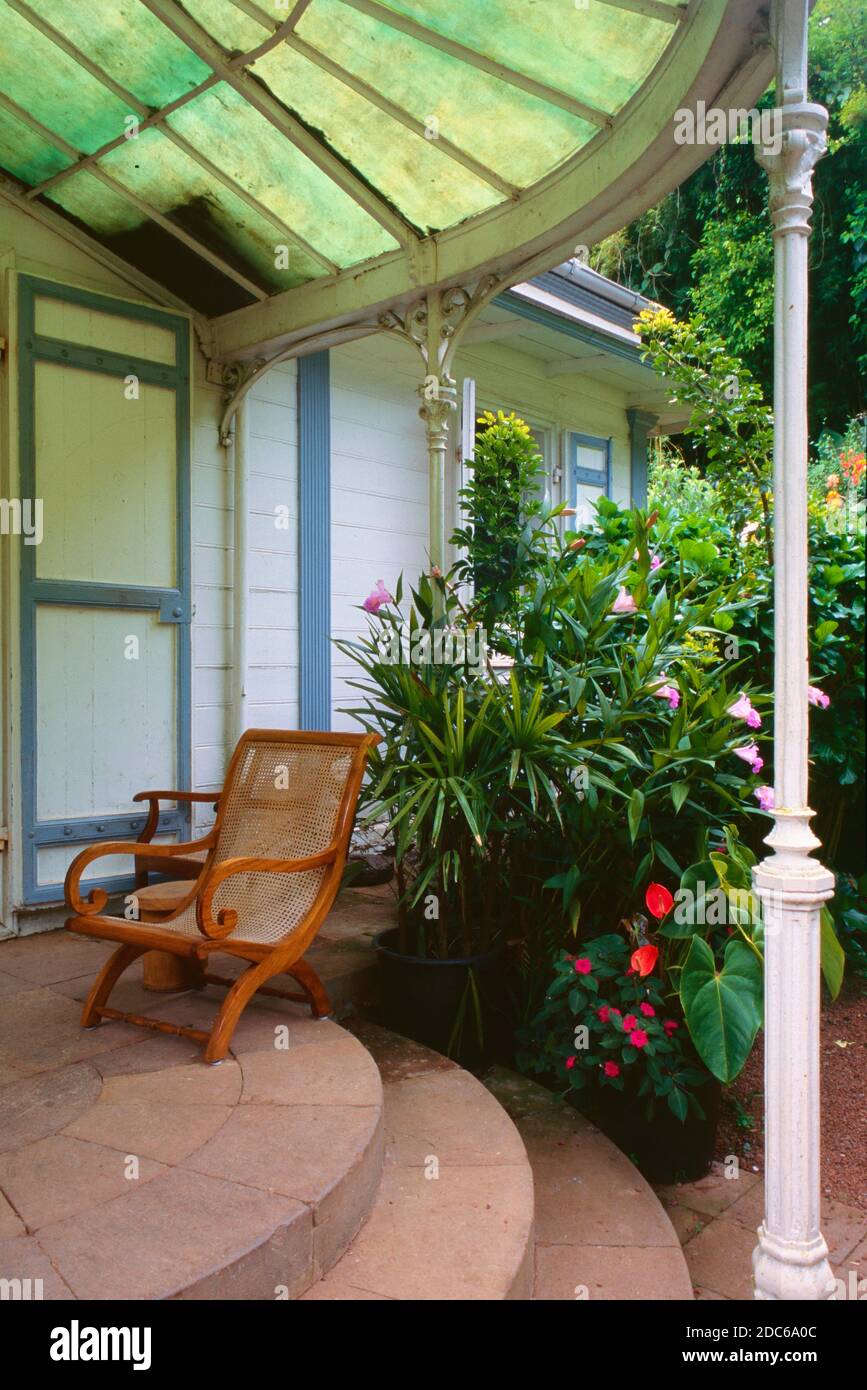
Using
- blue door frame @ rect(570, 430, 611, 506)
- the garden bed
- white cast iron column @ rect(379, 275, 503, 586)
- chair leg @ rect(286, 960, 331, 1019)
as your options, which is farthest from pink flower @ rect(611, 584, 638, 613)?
blue door frame @ rect(570, 430, 611, 506)

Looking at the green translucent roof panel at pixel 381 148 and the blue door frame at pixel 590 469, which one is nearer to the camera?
the green translucent roof panel at pixel 381 148

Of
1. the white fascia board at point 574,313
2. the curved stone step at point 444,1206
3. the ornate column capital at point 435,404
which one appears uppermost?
the white fascia board at point 574,313

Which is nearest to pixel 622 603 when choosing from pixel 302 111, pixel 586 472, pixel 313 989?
pixel 313 989

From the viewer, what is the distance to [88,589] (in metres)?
4.11

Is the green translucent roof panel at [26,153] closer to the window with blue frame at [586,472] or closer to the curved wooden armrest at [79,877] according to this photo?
the curved wooden armrest at [79,877]

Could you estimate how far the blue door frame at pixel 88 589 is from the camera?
3932 millimetres

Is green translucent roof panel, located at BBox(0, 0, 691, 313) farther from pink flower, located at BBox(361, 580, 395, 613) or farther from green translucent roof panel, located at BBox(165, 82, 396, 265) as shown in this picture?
pink flower, located at BBox(361, 580, 395, 613)

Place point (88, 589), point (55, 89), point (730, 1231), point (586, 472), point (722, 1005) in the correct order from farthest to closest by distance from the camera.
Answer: point (586, 472), point (88, 589), point (55, 89), point (730, 1231), point (722, 1005)

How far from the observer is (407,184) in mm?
3527

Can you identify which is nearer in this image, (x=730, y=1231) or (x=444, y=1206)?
(x=444, y=1206)

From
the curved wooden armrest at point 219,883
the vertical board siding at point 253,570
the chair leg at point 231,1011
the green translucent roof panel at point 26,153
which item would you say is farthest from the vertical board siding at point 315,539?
the chair leg at point 231,1011

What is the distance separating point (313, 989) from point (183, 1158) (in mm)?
878

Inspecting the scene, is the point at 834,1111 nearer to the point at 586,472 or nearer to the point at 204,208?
the point at 204,208

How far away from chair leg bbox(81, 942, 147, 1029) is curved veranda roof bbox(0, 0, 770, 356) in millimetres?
2616
